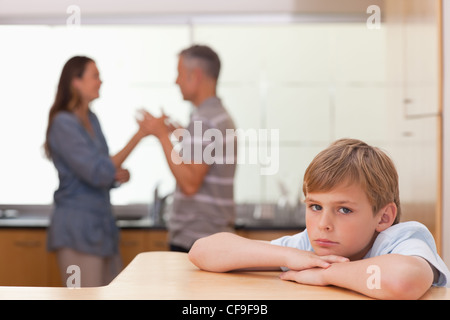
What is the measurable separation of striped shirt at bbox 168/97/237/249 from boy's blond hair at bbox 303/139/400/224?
791 mm

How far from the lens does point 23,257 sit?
2.94 m

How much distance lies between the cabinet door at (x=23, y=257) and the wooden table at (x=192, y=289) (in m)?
1.93

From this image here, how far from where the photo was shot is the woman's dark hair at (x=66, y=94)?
7.38 ft

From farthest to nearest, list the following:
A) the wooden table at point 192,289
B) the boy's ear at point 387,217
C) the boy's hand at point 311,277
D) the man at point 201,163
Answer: the man at point 201,163, the boy's ear at point 387,217, the boy's hand at point 311,277, the wooden table at point 192,289

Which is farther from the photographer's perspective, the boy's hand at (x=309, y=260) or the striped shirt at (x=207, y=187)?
the striped shirt at (x=207, y=187)

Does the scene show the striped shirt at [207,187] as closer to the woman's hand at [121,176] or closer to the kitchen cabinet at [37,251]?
the woman's hand at [121,176]

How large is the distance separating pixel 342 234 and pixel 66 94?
1.49m

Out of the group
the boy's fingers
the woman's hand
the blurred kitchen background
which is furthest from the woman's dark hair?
the boy's fingers

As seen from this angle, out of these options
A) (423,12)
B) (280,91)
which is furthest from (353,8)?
(423,12)

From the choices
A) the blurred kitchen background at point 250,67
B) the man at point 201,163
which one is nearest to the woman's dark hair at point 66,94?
the man at point 201,163

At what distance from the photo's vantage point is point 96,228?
7.41 feet

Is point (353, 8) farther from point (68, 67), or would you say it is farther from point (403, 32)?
point (68, 67)

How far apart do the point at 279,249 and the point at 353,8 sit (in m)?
2.49

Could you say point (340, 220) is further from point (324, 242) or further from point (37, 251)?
point (37, 251)
